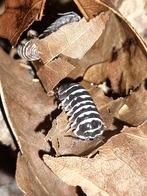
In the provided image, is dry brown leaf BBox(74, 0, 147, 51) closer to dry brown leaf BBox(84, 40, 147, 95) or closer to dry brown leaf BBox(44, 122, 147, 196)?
dry brown leaf BBox(84, 40, 147, 95)

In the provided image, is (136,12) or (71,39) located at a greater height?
(71,39)

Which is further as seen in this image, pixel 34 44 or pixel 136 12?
pixel 136 12

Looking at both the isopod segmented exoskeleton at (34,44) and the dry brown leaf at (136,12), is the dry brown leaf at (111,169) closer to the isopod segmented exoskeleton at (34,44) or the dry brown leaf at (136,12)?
the isopod segmented exoskeleton at (34,44)

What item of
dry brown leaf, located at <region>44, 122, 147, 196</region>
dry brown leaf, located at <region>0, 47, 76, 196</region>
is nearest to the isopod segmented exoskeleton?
dry brown leaf, located at <region>0, 47, 76, 196</region>

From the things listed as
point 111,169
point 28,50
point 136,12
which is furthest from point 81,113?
point 136,12

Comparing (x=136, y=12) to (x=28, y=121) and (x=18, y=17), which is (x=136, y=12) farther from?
A: (x=28, y=121)
